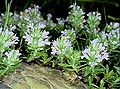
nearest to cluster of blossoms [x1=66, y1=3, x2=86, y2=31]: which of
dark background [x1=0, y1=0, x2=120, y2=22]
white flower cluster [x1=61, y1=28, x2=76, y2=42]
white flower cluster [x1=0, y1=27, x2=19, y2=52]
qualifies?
white flower cluster [x1=61, y1=28, x2=76, y2=42]

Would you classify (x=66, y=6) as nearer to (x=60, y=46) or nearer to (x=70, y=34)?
(x=70, y=34)

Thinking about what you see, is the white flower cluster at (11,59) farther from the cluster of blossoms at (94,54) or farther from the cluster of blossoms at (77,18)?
the cluster of blossoms at (77,18)

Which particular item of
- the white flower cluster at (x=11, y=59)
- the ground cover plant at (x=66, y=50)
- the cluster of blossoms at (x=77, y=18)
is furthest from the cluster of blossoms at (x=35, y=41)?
the cluster of blossoms at (x=77, y=18)

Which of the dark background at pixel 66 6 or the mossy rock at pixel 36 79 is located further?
the dark background at pixel 66 6

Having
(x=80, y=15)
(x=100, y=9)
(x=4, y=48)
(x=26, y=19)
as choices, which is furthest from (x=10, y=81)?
(x=100, y=9)

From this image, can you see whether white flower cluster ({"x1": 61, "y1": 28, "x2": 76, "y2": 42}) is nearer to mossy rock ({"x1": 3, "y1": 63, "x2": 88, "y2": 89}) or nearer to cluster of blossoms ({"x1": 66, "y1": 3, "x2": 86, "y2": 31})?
cluster of blossoms ({"x1": 66, "y1": 3, "x2": 86, "y2": 31})

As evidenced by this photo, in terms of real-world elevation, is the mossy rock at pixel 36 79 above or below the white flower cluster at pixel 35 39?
below
